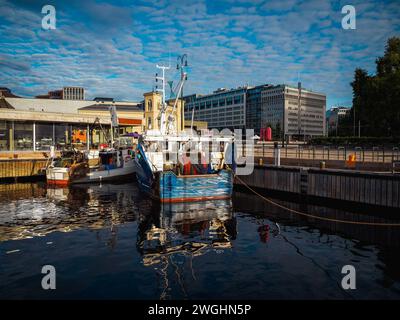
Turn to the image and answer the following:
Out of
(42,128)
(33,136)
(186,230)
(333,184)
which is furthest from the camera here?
(42,128)

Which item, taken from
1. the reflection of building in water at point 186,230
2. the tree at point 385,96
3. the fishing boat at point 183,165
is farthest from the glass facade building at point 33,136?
the tree at point 385,96

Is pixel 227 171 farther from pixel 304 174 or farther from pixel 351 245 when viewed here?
pixel 351 245

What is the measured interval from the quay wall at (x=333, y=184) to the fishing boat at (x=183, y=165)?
663 centimetres

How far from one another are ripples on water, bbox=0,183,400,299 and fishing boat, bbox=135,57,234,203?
53.4 inches

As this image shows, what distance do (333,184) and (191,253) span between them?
54.8 ft

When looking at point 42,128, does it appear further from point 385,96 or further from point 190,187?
point 385,96

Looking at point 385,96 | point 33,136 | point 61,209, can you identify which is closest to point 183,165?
point 61,209

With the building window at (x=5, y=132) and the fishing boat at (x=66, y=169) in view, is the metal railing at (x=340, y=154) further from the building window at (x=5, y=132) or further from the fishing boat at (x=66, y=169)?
the building window at (x=5, y=132)

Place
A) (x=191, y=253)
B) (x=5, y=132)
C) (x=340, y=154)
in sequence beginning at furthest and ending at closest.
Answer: (x=5, y=132) → (x=340, y=154) → (x=191, y=253)

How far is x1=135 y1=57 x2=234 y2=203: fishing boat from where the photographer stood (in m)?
25.5

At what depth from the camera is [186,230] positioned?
1923 cm
